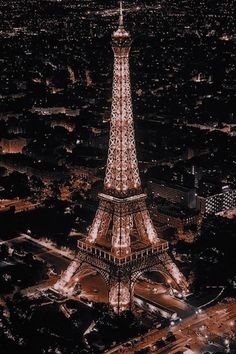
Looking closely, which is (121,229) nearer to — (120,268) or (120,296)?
(120,268)

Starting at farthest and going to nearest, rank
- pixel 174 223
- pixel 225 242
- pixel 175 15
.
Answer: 1. pixel 175 15
2. pixel 174 223
3. pixel 225 242

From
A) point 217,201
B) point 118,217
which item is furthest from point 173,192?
point 118,217

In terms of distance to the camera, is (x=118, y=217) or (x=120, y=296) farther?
(x=118, y=217)

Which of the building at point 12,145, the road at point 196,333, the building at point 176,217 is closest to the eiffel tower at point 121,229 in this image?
the road at point 196,333

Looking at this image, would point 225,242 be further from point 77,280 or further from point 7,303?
point 7,303

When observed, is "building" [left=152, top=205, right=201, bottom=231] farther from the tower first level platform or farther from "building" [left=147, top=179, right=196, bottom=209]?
the tower first level platform

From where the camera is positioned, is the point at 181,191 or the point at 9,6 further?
the point at 9,6

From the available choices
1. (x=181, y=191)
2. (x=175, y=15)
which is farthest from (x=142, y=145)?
(x=175, y=15)
